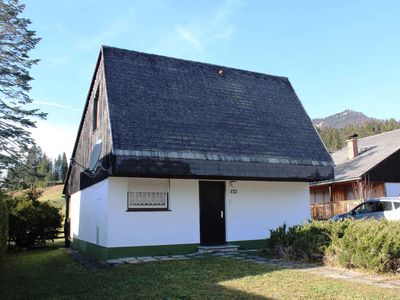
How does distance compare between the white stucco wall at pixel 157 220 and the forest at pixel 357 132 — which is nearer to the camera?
the white stucco wall at pixel 157 220

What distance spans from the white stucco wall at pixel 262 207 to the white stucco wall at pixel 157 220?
1510mm

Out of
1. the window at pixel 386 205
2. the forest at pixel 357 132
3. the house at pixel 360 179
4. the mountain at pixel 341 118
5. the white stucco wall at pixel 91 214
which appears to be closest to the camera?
the white stucco wall at pixel 91 214

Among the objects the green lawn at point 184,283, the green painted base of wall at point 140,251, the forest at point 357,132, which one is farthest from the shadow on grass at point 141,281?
the forest at point 357,132

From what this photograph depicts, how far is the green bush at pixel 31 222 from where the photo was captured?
21.0 m

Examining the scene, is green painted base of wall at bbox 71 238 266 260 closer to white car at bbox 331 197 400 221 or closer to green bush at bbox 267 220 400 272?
green bush at bbox 267 220 400 272

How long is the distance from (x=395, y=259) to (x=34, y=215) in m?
18.3

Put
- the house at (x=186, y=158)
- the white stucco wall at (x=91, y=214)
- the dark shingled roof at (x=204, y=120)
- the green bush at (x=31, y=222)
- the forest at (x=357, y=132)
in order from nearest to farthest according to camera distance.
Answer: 1. the house at (x=186, y=158)
2. the dark shingled roof at (x=204, y=120)
3. the white stucco wall at (x=91, y=214)
4. the green bush at (x=31, y=222)
5. the forest at (x=357, y=132)

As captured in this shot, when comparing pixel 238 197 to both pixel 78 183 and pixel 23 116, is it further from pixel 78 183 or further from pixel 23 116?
pixel 23 116

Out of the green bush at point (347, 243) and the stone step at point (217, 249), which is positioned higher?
the green bush at point (347, 243)

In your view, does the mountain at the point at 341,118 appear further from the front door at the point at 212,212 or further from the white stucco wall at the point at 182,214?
the front door at the point at 212,212

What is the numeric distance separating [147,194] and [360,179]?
1943 cm

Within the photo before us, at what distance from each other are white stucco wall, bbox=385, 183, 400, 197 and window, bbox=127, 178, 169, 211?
70.7 ft

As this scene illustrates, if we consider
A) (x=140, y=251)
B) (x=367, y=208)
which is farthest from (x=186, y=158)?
(x=367, y=208)

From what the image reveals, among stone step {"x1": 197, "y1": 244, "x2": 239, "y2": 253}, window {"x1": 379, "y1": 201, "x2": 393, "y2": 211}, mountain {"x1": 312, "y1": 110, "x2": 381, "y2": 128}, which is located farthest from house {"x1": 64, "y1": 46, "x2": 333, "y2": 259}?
mountain {"x1": 312, "y1": 110, "x2": 381, "y2": 128}
